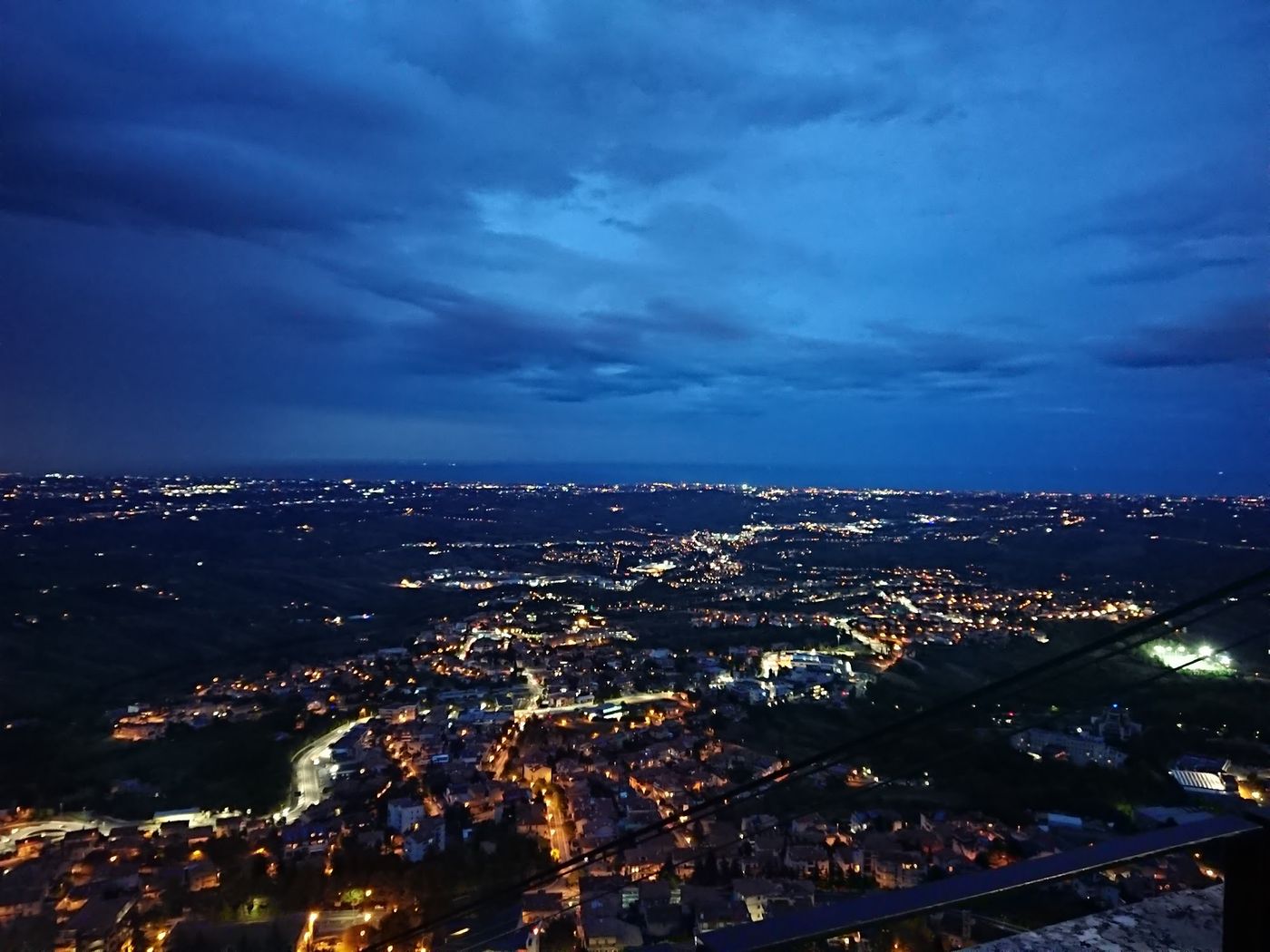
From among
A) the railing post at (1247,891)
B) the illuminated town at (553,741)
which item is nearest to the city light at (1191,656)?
the illuminated town at (553,741)

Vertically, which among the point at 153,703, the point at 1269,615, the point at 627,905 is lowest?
the point at 153,703

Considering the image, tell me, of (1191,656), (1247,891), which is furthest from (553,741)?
(1191,656)

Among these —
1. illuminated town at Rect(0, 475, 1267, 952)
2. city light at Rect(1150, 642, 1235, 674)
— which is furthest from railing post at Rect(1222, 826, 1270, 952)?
city light at Rect(1150, 642, 1235, 674)

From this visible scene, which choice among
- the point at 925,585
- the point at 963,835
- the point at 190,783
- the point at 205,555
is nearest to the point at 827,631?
the point at 925,585

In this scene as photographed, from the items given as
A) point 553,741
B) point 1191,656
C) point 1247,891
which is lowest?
point 553,741

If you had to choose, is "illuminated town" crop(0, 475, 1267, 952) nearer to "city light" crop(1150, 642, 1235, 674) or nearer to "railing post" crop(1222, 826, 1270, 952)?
"city light" crop(1150, 642, 1235, 674)

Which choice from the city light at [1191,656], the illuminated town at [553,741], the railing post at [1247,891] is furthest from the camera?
the city light at [1191,656]

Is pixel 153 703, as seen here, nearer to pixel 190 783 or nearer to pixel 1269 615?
pixel 190 783

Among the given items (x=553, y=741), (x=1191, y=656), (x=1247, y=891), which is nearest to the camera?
(x=1247, y=891)

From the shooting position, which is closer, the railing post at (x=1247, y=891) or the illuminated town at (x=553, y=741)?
the railing post at (x=1247, y=891)

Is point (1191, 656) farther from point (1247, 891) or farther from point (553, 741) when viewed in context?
point (1247, 891)

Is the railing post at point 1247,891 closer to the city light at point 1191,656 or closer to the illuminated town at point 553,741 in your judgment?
the illuminated town at point 553,741
